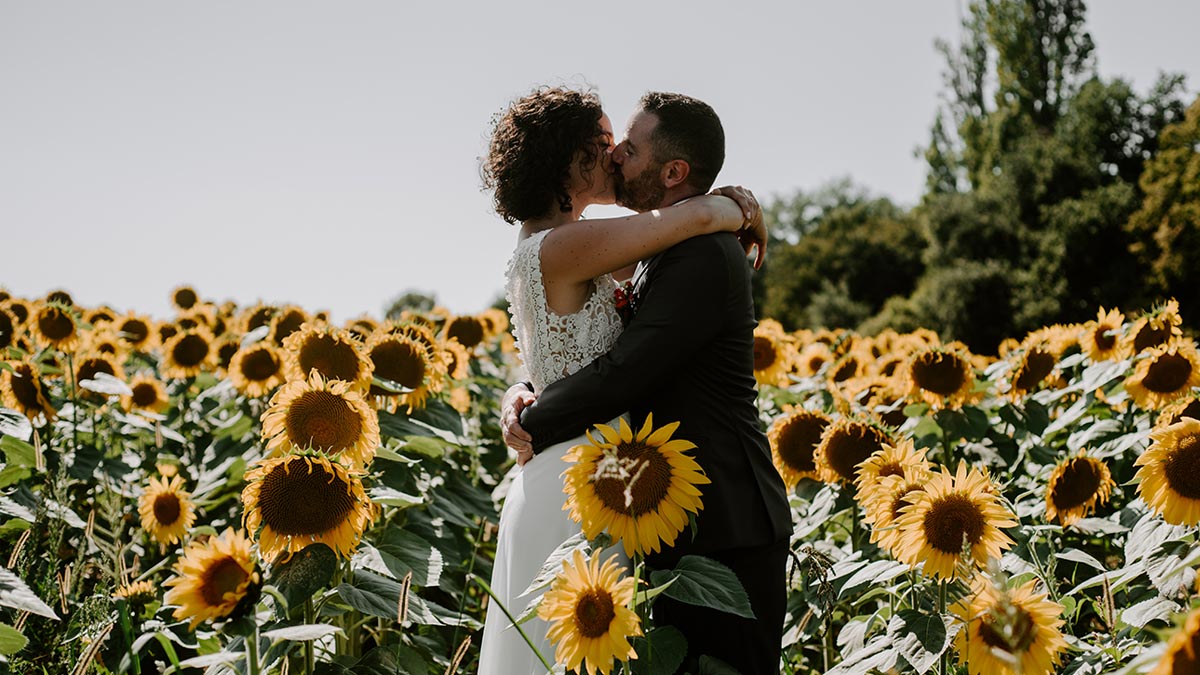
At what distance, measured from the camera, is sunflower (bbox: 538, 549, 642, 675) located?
68.1 inches

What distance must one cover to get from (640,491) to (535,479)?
60 cm

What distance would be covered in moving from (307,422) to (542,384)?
2.13 ft

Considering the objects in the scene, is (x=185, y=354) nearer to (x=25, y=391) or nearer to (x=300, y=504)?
(x=25, y=391)

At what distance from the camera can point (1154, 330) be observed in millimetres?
3725

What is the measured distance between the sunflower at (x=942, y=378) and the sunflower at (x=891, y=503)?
1604mm

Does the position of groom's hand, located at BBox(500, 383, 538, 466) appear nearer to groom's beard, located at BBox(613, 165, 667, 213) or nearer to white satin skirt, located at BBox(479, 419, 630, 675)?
white satin skirt, located at BBox(479, 419, 630, 675)

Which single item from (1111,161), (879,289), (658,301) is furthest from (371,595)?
(879,289)

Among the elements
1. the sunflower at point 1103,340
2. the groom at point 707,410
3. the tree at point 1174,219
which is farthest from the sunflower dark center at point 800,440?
the tree at point 1174,219

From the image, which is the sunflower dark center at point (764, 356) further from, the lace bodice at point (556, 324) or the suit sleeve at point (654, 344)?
the suit sleeve at point (654, 344)

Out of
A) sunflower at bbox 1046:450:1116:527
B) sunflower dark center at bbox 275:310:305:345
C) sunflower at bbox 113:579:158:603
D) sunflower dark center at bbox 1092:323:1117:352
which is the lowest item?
sunflower at bbox 113:579:158:603

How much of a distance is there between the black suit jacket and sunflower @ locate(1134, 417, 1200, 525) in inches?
36.0

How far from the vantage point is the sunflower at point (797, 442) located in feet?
11.6

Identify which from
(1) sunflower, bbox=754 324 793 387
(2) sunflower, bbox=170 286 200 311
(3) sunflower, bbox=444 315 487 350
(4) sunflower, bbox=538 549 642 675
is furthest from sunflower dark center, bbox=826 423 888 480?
(2) sunflower, bbox=170 286 200 311

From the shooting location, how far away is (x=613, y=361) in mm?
2371
